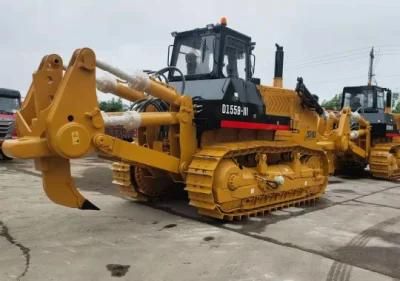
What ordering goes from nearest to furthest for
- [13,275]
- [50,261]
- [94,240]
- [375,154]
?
[13,275], [50,261], [94,240], [375,154]

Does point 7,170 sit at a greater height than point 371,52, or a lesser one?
lesser

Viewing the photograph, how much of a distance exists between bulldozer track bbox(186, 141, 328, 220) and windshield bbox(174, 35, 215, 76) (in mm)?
1427

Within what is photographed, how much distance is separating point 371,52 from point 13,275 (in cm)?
3792

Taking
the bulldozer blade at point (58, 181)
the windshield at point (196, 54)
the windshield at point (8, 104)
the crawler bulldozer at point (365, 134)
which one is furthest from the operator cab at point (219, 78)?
the windshield at point (8, 104)

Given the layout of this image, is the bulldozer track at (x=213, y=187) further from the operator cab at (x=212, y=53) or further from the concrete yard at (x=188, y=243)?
A: the operator cab at (x=212, y=53)

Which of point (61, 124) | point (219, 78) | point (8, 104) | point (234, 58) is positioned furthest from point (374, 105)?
point (8, 104)

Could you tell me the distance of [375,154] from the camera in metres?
12.3

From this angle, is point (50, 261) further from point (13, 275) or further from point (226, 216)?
point (226, 216)

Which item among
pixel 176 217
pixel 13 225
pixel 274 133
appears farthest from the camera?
pixel 274 133

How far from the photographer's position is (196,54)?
7.59 m

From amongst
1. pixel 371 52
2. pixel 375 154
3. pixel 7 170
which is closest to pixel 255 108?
pixel 375 154

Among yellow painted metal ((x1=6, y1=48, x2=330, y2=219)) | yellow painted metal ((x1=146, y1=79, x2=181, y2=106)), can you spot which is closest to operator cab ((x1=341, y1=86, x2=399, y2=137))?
yellow painted metal ((x1=6, y1=48, x2=330, y2=219))

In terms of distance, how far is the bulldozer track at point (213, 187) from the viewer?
20.2 ft

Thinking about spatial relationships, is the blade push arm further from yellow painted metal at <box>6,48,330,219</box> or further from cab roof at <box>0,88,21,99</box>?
cab roof at <box>0,88,21,99</box>
